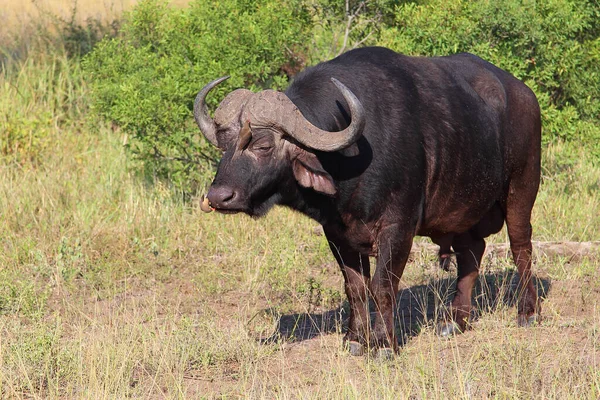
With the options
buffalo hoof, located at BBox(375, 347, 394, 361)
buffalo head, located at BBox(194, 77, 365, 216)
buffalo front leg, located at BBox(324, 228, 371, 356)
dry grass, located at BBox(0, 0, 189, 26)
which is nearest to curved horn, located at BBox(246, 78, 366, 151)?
buffalo head, located at BBox(194, 77, 365, 216)

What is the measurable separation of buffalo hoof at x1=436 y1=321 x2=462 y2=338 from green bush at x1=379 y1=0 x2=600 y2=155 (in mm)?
3095

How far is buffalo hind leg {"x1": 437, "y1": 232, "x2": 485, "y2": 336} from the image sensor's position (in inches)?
257

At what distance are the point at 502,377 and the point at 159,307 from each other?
2.97 metres

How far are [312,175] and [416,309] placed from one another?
195cm

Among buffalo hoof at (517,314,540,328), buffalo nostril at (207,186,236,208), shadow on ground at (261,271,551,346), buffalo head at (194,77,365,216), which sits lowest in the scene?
shadow on ground at (261,271,551,346)

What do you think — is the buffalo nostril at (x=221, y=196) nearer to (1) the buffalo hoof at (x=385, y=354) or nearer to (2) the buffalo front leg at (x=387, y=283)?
(2) the buffalo front leg at (x=387, y=283)

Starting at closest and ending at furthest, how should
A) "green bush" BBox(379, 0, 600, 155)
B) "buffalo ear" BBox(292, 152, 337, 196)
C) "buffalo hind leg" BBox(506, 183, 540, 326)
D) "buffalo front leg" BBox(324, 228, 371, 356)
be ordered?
"buffalo ear" BBox(292, 152, 337, 196) → "buffalo front leg" BBox(324, 228, 371, 356) → "buffalo hind leg" BBox(506, 183, 540, 326) → "green bush" BBox(379, 0, 600, 155)

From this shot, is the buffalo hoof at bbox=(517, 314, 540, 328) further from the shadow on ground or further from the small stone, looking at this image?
the small stone

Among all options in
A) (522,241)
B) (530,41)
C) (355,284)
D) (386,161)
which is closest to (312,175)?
(386,161)

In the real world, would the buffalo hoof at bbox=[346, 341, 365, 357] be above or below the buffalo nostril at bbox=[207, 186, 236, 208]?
below

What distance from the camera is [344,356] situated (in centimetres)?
573

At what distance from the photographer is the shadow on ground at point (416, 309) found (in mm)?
6305

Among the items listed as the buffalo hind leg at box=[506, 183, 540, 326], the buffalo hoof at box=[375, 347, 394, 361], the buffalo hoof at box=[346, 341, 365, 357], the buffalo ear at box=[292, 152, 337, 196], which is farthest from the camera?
the buffalo hind leg at box=[506, 183, 540, 326]

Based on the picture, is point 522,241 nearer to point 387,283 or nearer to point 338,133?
point 387,283
